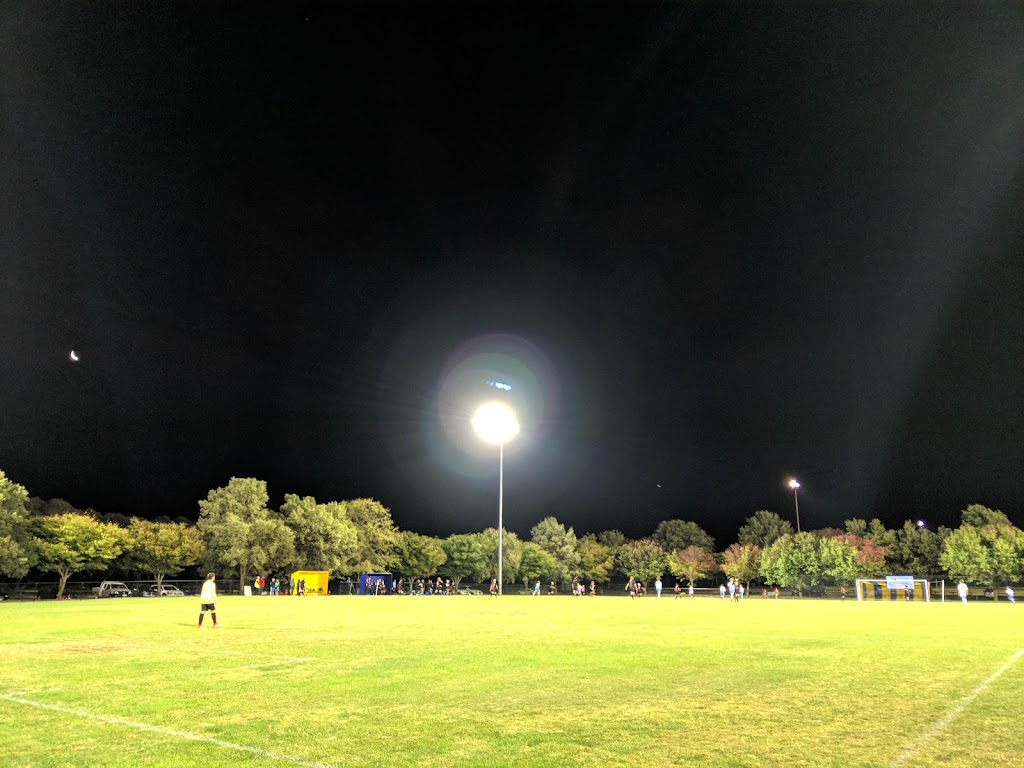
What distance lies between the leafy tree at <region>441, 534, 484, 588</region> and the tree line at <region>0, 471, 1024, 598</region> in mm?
191

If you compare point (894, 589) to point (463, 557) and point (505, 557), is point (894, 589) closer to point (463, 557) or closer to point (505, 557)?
point (505, 557)

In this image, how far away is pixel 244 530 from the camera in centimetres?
7912

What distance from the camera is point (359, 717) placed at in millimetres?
9250

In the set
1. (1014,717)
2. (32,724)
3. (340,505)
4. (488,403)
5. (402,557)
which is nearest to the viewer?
(32,724)

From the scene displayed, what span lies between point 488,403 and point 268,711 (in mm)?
52448

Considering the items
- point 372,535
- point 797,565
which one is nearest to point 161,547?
point 372,535

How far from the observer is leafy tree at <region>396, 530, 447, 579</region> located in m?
103

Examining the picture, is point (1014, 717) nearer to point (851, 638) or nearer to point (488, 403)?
point (851, 638)

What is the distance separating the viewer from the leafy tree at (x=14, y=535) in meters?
61.5

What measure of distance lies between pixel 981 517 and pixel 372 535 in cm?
8728

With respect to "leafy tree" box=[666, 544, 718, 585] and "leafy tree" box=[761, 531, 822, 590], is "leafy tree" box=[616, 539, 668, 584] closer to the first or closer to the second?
"leafy tree" box=[666, 544, 718, 585]

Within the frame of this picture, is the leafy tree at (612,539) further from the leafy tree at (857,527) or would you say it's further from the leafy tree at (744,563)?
the leafy tree at (857,527)

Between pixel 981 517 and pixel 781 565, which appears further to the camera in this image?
pixel 981 517

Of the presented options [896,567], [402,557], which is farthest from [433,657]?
[896,567]
